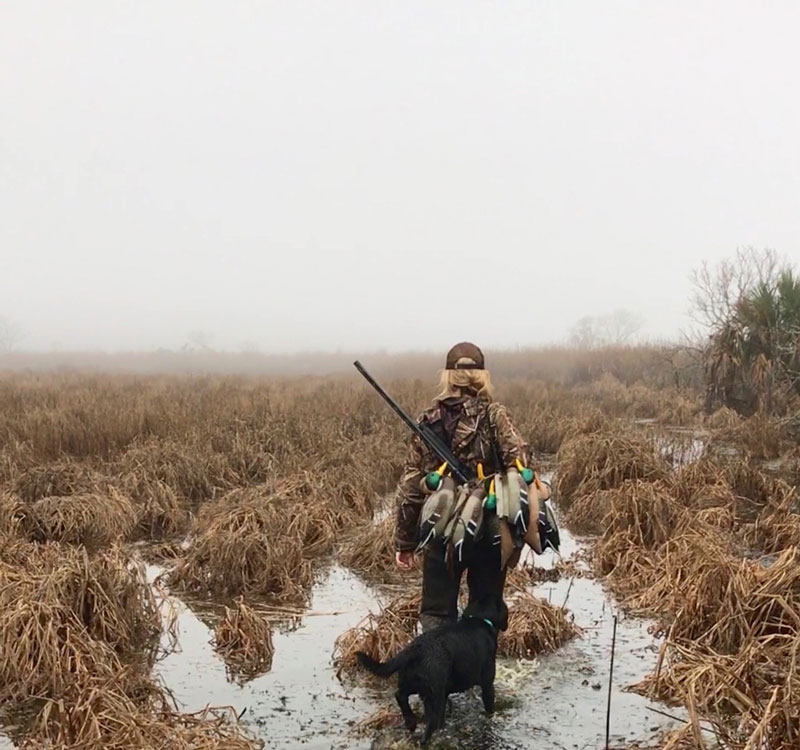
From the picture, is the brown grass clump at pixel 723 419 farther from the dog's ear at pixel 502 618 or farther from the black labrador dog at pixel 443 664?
the black labrador dog at pixel 443 664

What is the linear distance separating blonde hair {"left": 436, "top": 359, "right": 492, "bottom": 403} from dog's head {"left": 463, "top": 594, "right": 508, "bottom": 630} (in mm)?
1020

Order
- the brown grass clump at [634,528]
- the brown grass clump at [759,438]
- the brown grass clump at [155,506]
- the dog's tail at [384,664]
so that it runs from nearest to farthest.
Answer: the dog's tail at [384,664] < the brown grass clump at [634,528] < the brown grass clump at [155,506] < the brown grass clump at [759,438]

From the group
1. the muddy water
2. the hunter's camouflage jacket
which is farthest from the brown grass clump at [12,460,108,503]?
the hunter's camouflage jacket

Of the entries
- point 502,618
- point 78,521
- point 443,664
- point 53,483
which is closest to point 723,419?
point 53,483

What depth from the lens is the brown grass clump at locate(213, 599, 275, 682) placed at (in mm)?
4938

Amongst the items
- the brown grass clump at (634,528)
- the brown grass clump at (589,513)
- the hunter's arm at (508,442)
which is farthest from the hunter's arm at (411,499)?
the brown grass clump at (589,513)

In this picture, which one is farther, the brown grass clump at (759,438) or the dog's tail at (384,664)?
the brown grass clump at (759,438)

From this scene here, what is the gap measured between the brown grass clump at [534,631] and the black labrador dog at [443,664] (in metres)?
0.85

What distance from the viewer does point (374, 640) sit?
4.88 metres

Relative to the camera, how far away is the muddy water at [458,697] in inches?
156

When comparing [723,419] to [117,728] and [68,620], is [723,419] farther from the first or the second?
[117,728]

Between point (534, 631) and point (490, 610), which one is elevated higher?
point (490, 610)

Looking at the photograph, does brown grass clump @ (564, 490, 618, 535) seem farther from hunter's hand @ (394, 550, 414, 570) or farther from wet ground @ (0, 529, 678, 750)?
hunter's hand @ (394, 550, 414, 570)

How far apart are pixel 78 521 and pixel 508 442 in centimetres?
470
